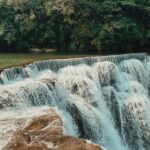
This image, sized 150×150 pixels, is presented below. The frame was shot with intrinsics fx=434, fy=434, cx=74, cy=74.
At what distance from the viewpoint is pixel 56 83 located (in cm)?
1540

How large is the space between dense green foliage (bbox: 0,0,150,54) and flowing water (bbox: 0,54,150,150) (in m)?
6.15

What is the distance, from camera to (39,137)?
25.7ft

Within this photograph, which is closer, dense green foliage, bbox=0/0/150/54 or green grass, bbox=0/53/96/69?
green grass, bbox=0/53/96/69

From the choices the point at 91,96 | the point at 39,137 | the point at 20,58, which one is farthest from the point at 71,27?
the point at 39,137

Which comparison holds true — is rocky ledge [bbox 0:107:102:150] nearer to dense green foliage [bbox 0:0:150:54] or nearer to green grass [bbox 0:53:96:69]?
green grass [bbox 0:53:96:69]

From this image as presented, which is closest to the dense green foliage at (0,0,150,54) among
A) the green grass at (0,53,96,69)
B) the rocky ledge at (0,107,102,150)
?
the green grass at (0,53,96,69)

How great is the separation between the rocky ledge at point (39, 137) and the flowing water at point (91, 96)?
3468mm

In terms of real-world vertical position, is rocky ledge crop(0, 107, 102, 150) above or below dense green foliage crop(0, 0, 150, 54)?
above

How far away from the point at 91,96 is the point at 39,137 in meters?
8.13

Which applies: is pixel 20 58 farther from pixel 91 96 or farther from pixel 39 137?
pixel 39 137

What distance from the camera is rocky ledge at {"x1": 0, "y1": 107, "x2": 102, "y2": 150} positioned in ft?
24.4

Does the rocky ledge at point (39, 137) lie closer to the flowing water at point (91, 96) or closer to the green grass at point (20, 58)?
the flowing water at point (91, 96)

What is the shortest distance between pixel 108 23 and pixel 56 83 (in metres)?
11.4

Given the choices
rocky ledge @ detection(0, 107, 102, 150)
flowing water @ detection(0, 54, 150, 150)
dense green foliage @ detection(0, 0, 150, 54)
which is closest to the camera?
rocky ledge @ detection(0, 107, 102, 150)
